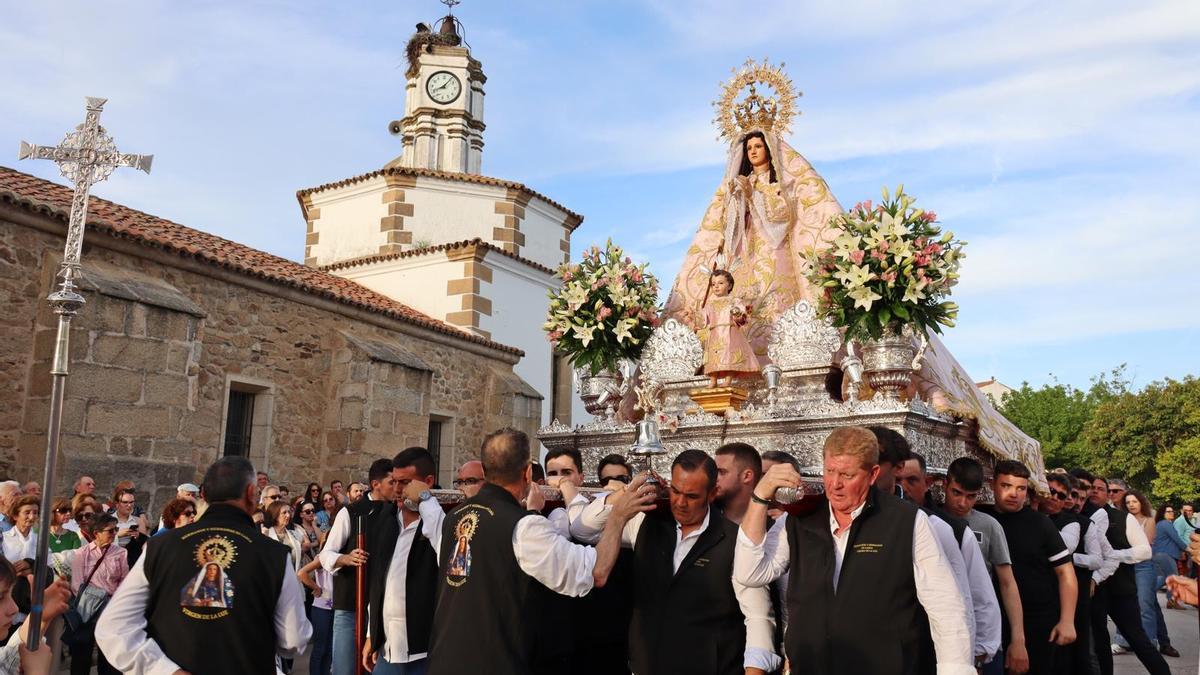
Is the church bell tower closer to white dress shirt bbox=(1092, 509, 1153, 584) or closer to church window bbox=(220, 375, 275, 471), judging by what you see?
church window bbox=(220, 375, 275, 471)

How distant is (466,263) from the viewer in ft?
70.7

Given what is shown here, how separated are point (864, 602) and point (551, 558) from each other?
1138 mm

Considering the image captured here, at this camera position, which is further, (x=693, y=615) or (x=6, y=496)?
(x=6, y=496)

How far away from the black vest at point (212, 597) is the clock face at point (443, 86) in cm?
2360

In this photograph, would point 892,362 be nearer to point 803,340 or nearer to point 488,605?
point 803,340

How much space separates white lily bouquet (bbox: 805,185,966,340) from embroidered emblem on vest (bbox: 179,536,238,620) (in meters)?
6.07

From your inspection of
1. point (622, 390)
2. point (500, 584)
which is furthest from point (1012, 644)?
point (622, 390)

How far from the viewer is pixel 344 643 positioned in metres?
6.33

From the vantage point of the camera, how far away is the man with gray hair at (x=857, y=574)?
3377 mm

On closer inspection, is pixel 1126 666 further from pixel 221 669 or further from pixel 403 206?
pixel 403 206

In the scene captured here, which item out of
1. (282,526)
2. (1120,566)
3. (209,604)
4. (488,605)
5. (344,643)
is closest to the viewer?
(209,604)

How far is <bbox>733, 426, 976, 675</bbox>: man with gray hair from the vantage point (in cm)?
338

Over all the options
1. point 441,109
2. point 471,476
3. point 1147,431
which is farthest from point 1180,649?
point 1147,431

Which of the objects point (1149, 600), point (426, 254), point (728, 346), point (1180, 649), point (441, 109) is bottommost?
point (1180, 649)
